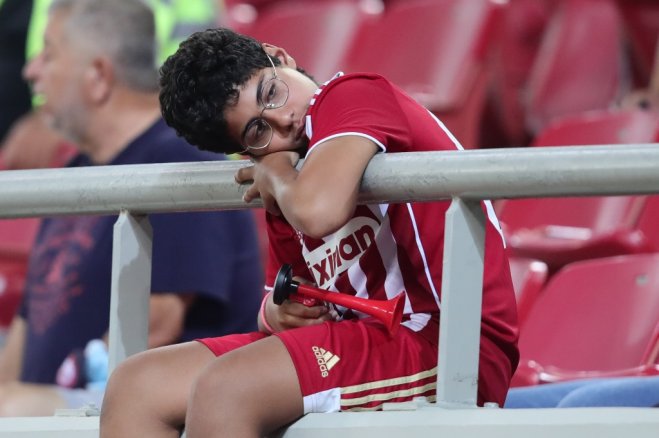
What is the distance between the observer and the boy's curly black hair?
183cm

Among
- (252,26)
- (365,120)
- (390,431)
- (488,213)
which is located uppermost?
(365,120)

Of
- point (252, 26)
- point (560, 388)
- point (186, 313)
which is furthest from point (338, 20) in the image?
point (560, 388)

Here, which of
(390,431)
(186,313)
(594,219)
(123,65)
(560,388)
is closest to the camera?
(390,431)

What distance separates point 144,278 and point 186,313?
1003 mm

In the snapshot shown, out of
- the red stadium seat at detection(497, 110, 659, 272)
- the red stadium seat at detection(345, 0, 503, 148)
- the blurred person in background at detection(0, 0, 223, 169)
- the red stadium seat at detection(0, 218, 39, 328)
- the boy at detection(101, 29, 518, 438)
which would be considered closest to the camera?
the boy at detection(101, 29, 518, 438)

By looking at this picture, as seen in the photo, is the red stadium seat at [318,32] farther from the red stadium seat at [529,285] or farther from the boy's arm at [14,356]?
the boy's arm at [14,356]

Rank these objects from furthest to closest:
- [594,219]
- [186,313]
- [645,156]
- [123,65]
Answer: [594,219], [123,65], [186,313], [645,156]

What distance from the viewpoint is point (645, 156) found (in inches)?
60.7

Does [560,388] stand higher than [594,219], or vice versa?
[560,388]

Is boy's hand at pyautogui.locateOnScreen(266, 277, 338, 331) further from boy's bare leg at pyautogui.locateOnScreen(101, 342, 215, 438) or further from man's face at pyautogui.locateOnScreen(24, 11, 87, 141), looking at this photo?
man's face at pyautogui.locateOnScreen(24, 11, 87, 141)

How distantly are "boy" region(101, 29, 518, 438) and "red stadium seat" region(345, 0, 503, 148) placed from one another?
2.62 meters

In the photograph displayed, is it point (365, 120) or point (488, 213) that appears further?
point (488, 213)

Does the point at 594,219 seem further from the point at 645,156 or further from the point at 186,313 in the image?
the point at 645,156

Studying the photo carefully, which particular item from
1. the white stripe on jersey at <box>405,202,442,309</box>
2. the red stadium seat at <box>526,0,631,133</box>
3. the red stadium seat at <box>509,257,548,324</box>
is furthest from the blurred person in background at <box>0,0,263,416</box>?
the red stadium seat at <box>526,0,631,133</box>
